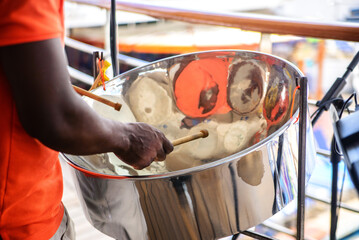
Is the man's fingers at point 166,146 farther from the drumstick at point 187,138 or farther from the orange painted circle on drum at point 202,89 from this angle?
the orange painted circle on drum at point 202,89

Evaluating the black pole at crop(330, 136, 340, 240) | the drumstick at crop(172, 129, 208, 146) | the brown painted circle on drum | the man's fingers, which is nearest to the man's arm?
the man's fingers

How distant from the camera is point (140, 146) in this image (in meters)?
0.81

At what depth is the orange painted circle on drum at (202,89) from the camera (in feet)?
4.31

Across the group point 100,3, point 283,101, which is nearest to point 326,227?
point 100,3

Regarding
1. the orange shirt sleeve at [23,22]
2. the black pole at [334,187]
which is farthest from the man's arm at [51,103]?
the black pole at [334,187]

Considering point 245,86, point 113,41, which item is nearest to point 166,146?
point 245,86

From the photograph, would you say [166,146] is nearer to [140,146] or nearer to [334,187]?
[140,146]

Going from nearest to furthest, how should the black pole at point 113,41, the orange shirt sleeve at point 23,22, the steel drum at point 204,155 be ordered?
the orange shirt sleeve at point 23,22 → the steel drum at point 204,155 → the black pole at point 113,41

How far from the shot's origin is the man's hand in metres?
0.79

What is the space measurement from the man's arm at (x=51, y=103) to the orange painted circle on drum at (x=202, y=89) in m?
0.59

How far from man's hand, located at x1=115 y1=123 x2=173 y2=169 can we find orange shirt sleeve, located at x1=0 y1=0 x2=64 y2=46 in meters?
0.21

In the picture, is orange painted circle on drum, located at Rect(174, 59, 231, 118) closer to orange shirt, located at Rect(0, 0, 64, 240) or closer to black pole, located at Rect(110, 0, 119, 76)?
black pole, located at Rect(110, 0, 119, 76)

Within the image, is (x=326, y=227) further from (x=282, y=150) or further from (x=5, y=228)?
(x=5, y=228)

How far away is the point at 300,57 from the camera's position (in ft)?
22.4
